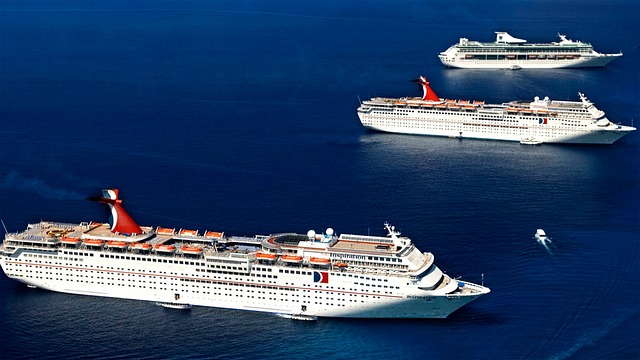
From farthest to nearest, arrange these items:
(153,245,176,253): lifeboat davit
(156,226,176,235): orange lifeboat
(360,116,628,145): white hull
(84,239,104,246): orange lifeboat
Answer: (360,116,628,145): white hull, (156,226,176,235): orange lifeboat, (84,239,104,246): orange lifeboat, (153,245,176,253): lifeboat davit

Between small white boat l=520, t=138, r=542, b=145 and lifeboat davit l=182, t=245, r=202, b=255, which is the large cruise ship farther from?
lifeboat davit l=182, t=245, r=202, b=255

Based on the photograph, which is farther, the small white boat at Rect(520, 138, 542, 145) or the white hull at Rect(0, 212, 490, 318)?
the small white boat at Rect(520, 138, 542, 145)

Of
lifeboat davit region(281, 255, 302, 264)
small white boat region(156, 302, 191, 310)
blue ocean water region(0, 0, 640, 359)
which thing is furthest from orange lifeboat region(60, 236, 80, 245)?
lifeboat davit region(281, 255, 302, 264)

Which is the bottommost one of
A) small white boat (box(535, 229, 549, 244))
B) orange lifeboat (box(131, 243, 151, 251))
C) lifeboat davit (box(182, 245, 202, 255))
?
lifeboat davit (box(182, 245, 202, 255))

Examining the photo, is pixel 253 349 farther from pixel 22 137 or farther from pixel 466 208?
pixel 22 137

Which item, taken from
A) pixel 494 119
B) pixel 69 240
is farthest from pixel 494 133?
pixel 69 240

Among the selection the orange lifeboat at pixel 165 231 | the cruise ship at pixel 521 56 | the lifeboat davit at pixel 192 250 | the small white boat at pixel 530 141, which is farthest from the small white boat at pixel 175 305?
the cruise ship at pixel 521 56
